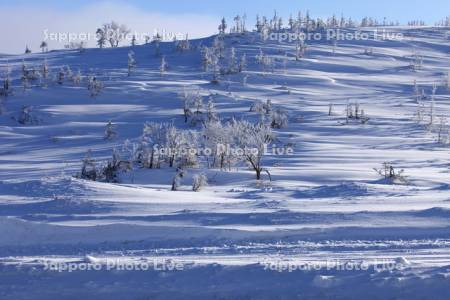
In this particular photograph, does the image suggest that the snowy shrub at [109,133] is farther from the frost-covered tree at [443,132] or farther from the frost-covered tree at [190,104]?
the frost-covered tree at [443,132]

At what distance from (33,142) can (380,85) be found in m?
21.3

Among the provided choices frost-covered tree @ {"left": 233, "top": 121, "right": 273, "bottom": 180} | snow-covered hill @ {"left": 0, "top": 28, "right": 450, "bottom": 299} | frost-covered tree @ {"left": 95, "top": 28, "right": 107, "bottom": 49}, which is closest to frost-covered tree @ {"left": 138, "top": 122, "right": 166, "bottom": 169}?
snow-covered hill @ {"left": 0, "top": 28, "right": 450, "bottom": 299}

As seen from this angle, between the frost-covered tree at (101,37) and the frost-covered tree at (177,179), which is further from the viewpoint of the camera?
the frost-covered tree at (101,37)

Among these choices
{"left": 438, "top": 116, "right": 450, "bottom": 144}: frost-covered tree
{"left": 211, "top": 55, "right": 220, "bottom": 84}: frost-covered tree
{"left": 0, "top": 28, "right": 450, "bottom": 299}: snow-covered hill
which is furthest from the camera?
{"left": 211, "top": 55, "right": 220, "bottom": 84}: frost-covered tree

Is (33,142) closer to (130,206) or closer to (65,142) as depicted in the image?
(65,142)

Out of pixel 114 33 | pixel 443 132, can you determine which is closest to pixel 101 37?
pixel 114 33

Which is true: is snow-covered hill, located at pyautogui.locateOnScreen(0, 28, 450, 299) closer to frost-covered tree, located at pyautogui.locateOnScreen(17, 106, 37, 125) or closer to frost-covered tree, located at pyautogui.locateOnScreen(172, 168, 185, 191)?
frost-covered tree, located at pyautogui.locateOnScreen(17, 106, 37, 125)

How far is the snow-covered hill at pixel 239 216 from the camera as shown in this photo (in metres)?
5.69

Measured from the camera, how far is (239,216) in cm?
842

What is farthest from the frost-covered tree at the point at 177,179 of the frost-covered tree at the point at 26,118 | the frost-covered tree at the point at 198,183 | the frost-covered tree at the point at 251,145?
the frost-covered tree at the point at 26,118

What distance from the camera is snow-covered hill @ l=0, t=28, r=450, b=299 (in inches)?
224

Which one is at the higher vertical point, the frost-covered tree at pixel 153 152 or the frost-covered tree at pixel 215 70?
the frost-covered tree at pixel 215 70

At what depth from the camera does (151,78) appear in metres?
34.9

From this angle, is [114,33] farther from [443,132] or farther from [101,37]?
[443,132]
